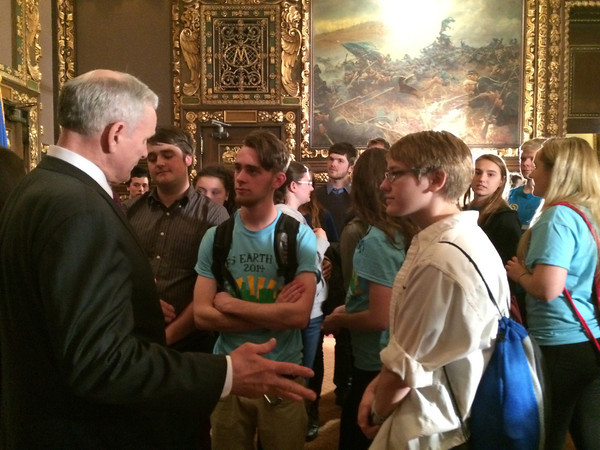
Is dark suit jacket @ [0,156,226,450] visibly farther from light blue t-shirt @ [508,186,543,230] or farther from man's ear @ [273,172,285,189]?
light blue t-shirt @ [508,186,543,230]

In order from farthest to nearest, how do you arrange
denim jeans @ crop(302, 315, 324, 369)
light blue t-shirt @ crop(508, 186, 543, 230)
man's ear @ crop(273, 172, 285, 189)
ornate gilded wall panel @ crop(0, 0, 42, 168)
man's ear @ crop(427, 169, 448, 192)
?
ornate gilded wall panel @ crop(0, 0, 42, 168)
light blue t-shirt @ crop(508, 186, 543, 230)
denim jeans @ crop(302, 315, 324, 369)
man's ear @ crop(273, 172, 285, 189)
man's ear @ crop(427, 169, 448, 192)

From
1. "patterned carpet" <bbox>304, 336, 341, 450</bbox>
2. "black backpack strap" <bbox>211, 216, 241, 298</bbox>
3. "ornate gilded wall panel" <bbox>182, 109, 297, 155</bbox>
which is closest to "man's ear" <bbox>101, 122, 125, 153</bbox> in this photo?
"black backpack strap" <bbox>211, 216, 241, 298</bbox>

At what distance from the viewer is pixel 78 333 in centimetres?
116

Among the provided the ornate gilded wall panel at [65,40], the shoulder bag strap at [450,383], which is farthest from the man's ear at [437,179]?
the ornate gilded wall panel at [65,40]

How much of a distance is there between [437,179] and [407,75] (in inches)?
316

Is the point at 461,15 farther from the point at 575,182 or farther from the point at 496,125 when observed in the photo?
the point at 575,182

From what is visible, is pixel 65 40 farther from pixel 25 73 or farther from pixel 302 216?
pixel 302 216

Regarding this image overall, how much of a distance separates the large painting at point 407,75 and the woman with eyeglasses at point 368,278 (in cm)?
688

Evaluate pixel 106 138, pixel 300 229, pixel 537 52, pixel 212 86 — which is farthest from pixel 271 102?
pixel 106 138

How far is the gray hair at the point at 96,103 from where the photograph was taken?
136cm

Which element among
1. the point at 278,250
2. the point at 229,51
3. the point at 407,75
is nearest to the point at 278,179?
the point at 278,250

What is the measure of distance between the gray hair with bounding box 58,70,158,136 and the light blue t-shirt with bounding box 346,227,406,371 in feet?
3.55

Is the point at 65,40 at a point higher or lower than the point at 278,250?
higher

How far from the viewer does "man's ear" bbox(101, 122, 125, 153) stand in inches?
54.3
